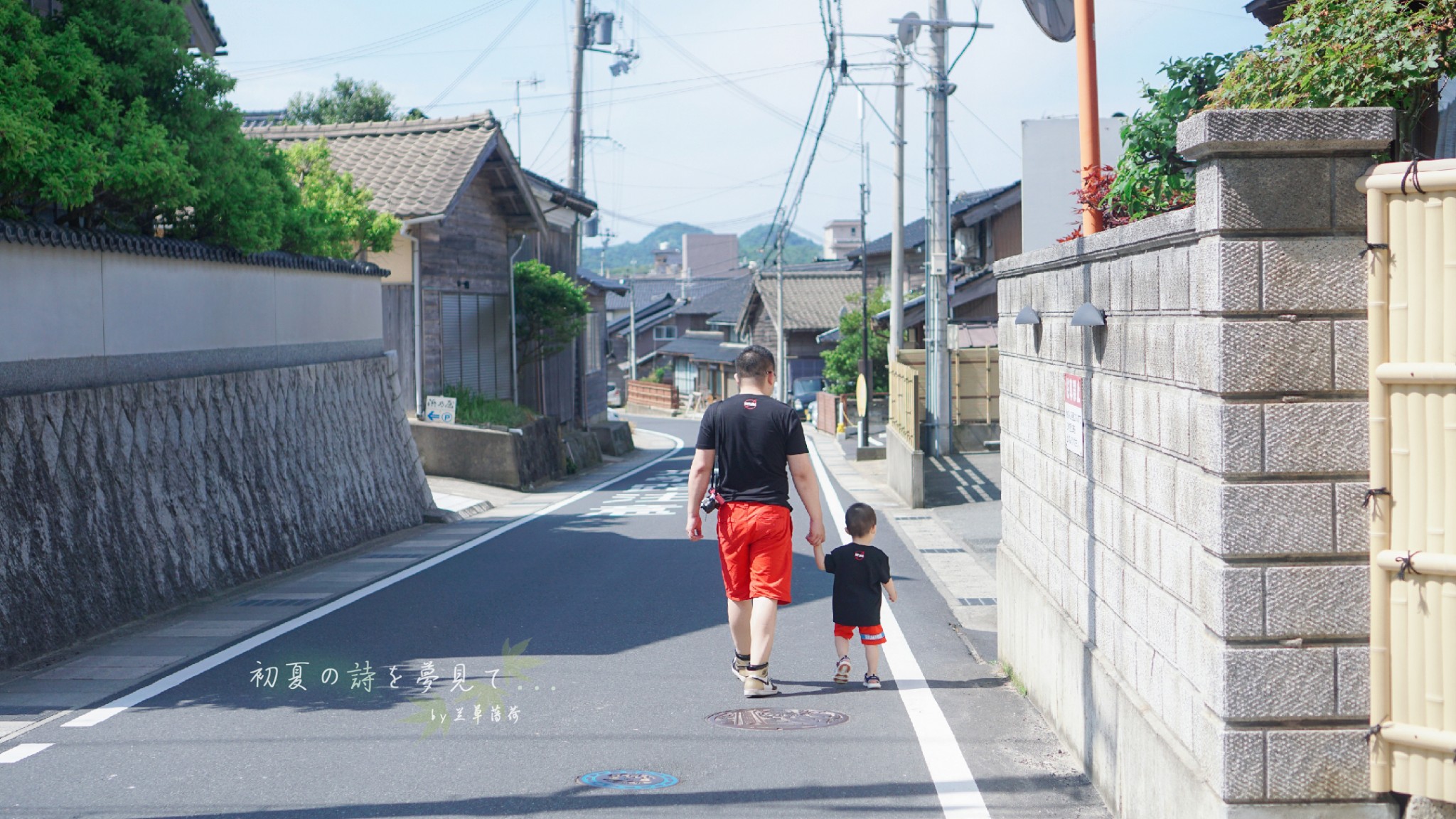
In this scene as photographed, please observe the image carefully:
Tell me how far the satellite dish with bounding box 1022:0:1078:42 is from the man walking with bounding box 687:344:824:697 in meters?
2.59

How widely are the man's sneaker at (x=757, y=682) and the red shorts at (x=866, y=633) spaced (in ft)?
1.75

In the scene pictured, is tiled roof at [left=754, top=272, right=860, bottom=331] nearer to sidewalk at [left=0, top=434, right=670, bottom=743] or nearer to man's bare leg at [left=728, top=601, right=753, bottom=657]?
sidewalk at [left=0, top=434, right=670, bottom=743]

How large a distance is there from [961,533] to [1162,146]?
9.79m

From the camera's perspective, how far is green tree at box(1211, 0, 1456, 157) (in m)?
4.27

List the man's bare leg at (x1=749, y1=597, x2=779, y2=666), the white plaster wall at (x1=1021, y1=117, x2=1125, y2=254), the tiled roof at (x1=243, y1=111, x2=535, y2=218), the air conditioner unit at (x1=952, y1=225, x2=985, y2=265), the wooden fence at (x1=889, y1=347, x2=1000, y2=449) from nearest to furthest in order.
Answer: the man's bare leg at (x1=749, y1=597, x2=779, y2=666), the white plaster wall at (x1=1021, y1=117, x2=1125, y2=254), the wooden fence at (x1=889, y1=347, x2=1000, y2=449), the tiled roof at (x1=243, y1=111, x2=535, y2=218), the air conditioner unit at (x1=952, y1=225, x2=985, y2=265)

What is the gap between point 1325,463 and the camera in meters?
3.81

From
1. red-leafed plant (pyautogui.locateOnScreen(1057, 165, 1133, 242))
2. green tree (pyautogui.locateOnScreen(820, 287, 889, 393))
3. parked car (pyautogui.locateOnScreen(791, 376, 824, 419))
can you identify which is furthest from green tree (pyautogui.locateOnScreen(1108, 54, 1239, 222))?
parked car (pyautogui.locateOnScreen(791, 376, 824, 419))

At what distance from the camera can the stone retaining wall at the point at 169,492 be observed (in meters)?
8.30

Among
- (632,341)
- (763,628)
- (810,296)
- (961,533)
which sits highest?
(810,296)

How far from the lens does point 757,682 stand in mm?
6797

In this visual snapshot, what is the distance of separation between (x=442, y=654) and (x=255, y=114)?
37796 millimetres

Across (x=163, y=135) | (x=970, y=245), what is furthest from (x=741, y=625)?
Answer: (x=970, y=245)

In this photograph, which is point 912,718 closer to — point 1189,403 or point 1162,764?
point 1162,764

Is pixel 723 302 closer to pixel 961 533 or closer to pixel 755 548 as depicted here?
pixel 961 533
